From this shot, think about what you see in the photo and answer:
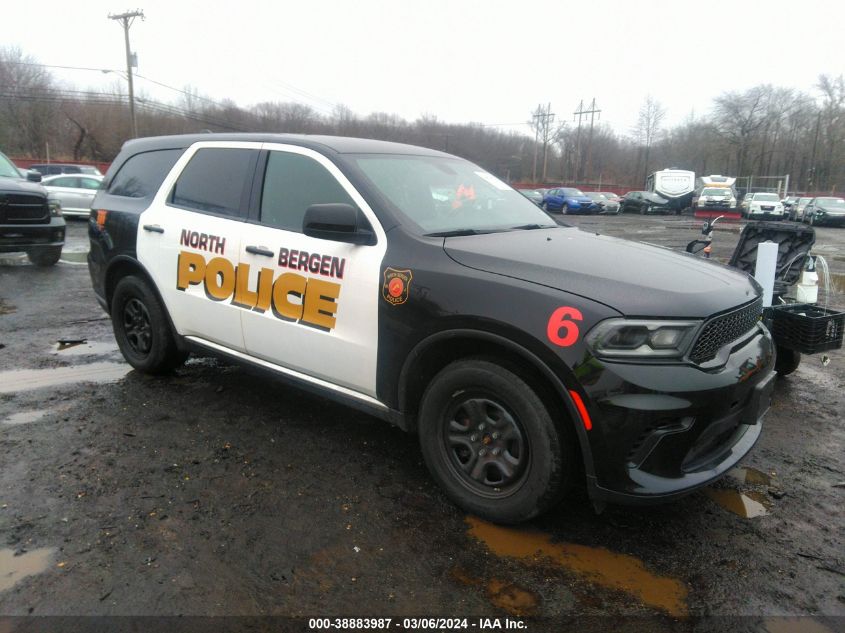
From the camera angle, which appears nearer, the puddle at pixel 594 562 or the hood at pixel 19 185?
the puddle at pixel 594 562

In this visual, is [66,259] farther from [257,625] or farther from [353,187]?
[257,625]

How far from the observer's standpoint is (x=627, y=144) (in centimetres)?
9500

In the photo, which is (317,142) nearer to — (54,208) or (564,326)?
(564,326)

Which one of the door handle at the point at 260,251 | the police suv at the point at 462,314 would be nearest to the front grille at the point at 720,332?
the police suv at the point at 462,314

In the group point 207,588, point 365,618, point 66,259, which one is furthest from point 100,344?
point 66,259

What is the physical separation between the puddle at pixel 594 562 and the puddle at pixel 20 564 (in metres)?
1.88

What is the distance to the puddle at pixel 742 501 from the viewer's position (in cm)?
313

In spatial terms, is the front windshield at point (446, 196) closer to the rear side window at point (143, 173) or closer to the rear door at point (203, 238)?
the rear door at point (203, 238)

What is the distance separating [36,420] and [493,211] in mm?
3320

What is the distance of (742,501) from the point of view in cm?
325

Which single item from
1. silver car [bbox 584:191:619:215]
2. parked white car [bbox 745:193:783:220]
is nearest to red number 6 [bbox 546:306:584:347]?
parked white car [bbox 745:193:783:220]

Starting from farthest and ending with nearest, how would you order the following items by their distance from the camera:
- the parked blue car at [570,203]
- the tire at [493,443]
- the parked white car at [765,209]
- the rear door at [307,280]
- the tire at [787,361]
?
the parked blue car at [570,203] → the parked white car at [765,209] → the tire at [787,361] → the rear door at [307,280] → the tire at [493,443]

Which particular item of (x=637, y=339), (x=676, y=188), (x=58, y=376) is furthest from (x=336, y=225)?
(x=676, y=188)

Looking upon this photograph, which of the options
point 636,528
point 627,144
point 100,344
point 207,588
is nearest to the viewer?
point 207,588
